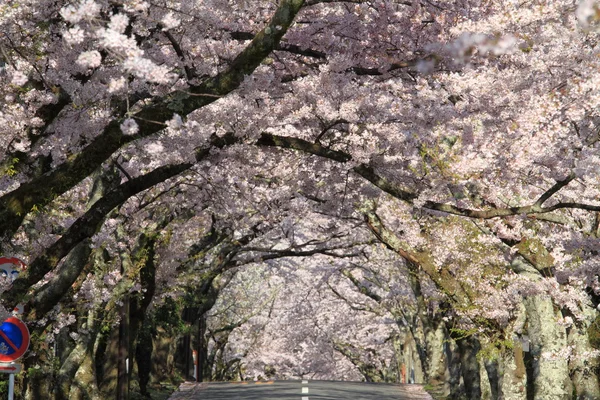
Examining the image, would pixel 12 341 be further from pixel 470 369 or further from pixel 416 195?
pixel 470 369

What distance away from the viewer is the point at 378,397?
28578 mm

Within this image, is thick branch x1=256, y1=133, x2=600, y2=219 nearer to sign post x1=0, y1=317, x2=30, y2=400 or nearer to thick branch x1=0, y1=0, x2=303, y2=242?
thick branch x1=0, y1=0, x2=303, y2=242

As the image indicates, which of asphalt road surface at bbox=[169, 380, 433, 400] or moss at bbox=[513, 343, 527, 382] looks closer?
moss at bbox=[513, 343, 527, 382]

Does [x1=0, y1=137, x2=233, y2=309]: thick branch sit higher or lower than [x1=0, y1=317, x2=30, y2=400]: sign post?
higher

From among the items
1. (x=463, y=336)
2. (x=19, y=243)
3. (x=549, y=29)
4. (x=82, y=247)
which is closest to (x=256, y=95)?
(x=82, y=247)

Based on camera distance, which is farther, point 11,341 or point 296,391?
point 296,391

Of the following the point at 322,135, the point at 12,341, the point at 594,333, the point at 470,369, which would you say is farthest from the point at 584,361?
the point at 12,341

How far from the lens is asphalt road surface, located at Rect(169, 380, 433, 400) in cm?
2779

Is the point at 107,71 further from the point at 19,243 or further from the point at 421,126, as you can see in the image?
the point at 19,243

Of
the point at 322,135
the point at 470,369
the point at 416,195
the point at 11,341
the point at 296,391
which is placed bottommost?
the point at 11,341

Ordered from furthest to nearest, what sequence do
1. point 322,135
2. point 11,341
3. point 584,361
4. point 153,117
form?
point 584,361, point 322,135, point 11,341, point 153,117

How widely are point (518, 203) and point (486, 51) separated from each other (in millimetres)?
4175

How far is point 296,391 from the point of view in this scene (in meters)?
29.9

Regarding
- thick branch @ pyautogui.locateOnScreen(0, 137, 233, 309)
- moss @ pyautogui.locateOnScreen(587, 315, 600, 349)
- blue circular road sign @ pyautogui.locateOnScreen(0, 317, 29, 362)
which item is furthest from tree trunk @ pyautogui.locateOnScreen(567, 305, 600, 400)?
blue circular road sign @ pyautogui.locateOnScreen(0, 317, 29, 362)
